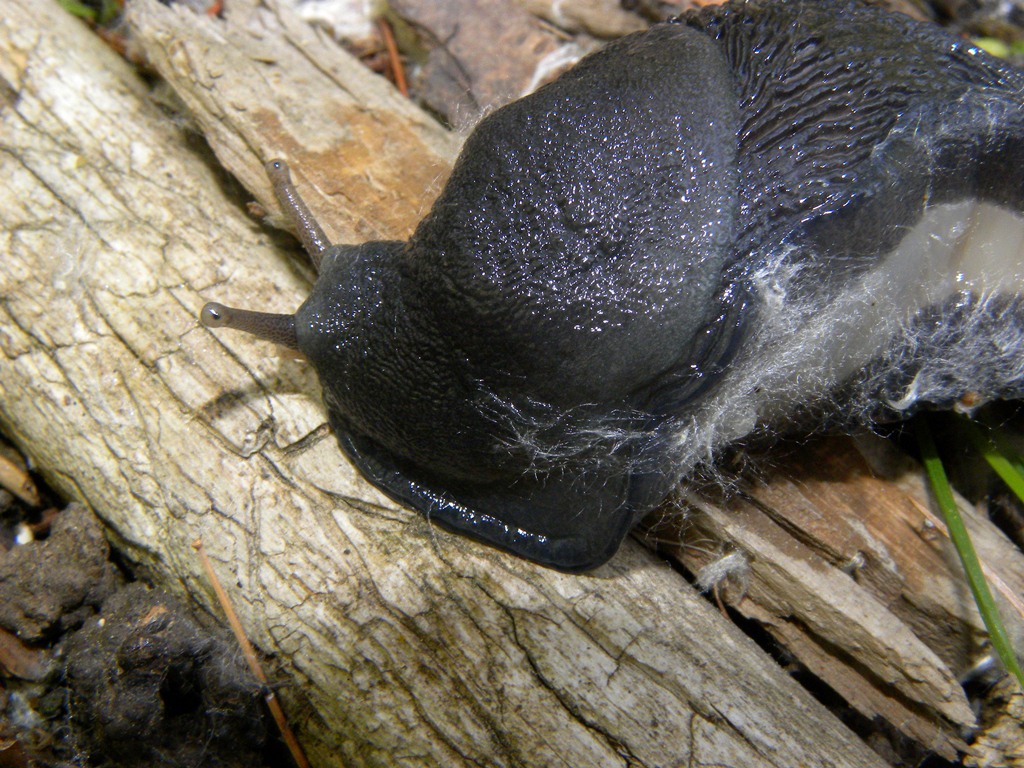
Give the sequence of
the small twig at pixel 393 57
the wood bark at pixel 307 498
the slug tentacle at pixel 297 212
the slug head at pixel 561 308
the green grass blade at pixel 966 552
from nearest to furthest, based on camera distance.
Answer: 1. the slug head at pixel 561 308
2. the wood bark at pixel 307 498
3. the green grass blade at pixel 966 552
4. the slug tentacle at pixel 297 212
5. the small twig at pixel 393 57

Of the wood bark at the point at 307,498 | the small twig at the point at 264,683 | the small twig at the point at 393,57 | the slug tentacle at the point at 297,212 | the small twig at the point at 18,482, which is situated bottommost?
the small twig at the point at 18,482

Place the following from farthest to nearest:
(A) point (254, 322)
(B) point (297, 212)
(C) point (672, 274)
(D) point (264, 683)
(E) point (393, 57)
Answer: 1. (E) point (393, 57)
2. (B) point (297, 212)
3. (A) point (254, 322)
4. (D) point (264, 683)
5. (C) point (672, 274)

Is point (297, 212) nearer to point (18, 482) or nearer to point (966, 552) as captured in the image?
point (18, 482)

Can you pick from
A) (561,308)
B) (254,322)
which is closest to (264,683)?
(254,322)

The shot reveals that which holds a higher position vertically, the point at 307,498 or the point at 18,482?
the point at 307,498

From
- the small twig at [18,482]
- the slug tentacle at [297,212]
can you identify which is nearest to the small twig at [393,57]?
the slug tentacle at [297,212]

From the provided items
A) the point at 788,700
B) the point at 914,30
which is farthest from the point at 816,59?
the point at 788,700

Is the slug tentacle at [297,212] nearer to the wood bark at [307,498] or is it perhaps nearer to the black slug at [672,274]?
the wood bark at [307,498]
